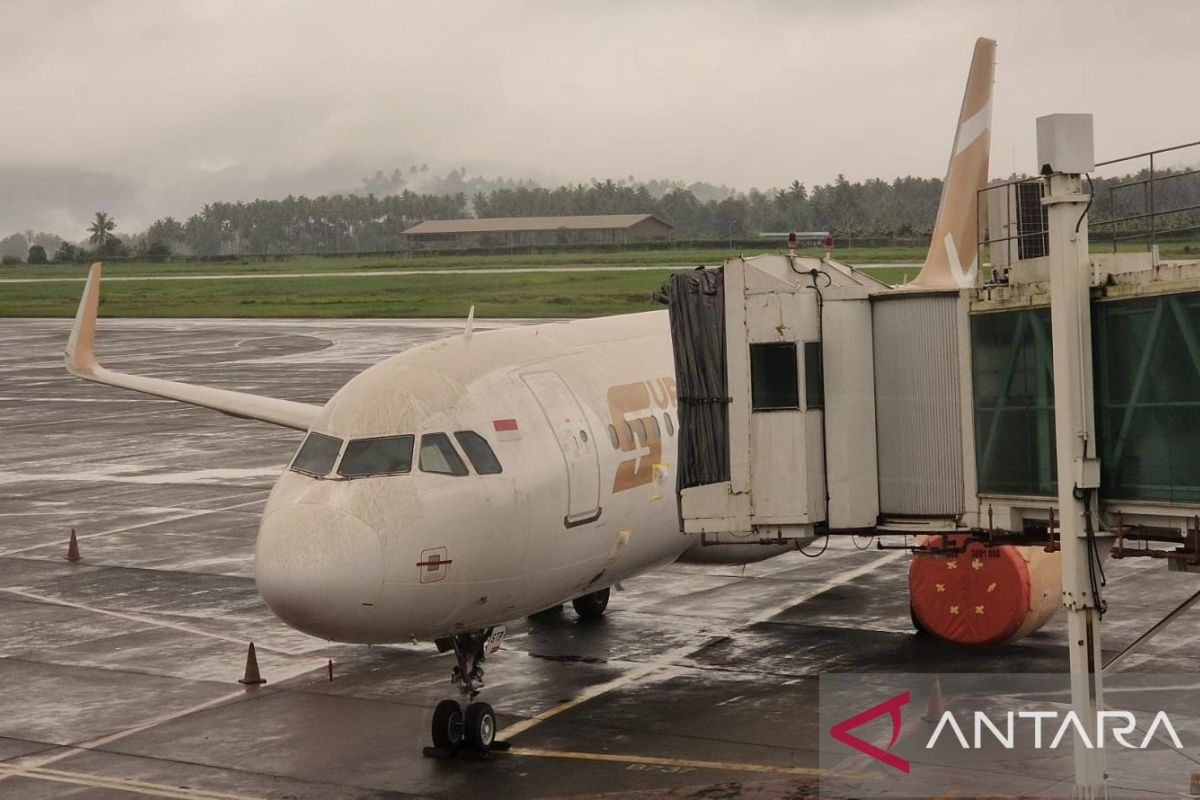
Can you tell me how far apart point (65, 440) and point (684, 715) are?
119 feet

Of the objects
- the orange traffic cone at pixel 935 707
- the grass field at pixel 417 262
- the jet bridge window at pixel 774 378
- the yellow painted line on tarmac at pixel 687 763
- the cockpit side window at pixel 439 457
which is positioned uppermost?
the grass field at pixel 417 262

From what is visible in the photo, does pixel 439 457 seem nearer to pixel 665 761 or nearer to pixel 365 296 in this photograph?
pixel 665 761

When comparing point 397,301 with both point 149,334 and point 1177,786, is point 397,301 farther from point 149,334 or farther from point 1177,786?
point 1177,786

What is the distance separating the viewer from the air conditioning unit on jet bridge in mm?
17781

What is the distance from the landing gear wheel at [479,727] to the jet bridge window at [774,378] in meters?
5.29

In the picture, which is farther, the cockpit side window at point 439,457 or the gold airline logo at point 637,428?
the gold airline logo at point 637,428

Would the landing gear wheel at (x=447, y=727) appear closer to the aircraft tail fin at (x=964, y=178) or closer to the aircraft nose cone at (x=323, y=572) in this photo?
the aircraft nose cone at (x=323, y=572)

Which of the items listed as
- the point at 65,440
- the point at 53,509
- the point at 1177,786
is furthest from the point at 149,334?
the point at 1177,786

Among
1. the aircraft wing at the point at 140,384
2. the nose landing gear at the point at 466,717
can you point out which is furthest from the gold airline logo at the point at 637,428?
the aircraft wing at the point at 140,384

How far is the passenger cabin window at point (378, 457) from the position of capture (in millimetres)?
18562

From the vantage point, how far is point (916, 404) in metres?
17.5
